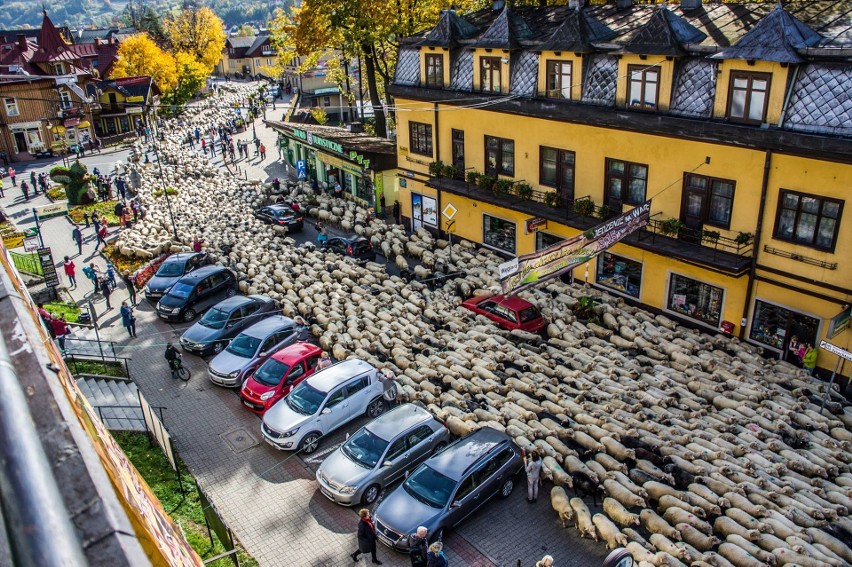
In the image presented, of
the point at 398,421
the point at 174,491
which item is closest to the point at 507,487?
the point at 398,421

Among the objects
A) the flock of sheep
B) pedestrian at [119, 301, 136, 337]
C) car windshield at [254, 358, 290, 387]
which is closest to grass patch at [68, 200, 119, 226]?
the flock of sheep

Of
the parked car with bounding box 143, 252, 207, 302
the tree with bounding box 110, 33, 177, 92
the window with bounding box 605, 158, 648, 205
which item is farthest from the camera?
the tree with bounding box 110, 33, 177, 92

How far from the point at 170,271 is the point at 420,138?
1564 centimetres

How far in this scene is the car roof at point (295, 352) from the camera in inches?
972

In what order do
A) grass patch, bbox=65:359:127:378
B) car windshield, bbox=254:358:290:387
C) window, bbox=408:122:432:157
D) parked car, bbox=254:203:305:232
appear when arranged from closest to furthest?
car windshield, bbox=254:358:290:387
grass patch, bbox=65:359:127:378
window, bbox=408:122:432:157
parked car, bbox=254:203:305:232

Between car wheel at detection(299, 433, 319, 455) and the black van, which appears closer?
car wheel at detection(299, 433, 319, 455)

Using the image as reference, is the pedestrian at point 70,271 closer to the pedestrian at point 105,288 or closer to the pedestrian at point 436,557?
the pedestrian at point 105,288

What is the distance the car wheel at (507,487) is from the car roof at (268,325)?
11.5 m

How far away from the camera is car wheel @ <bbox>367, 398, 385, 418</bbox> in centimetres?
2344

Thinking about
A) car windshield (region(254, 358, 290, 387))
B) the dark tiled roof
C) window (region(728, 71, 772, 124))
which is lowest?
car windshield (region(254, 358, 290, 387))

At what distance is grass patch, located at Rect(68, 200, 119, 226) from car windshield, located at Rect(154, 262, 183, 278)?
547 inches

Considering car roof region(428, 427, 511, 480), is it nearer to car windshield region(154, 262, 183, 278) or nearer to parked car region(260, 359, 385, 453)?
parked car region(260, 359, 385, 453)

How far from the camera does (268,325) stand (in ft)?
89.1

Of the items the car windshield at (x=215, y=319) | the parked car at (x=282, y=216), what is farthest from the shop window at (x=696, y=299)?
the parked car at (x=282, y=216)
